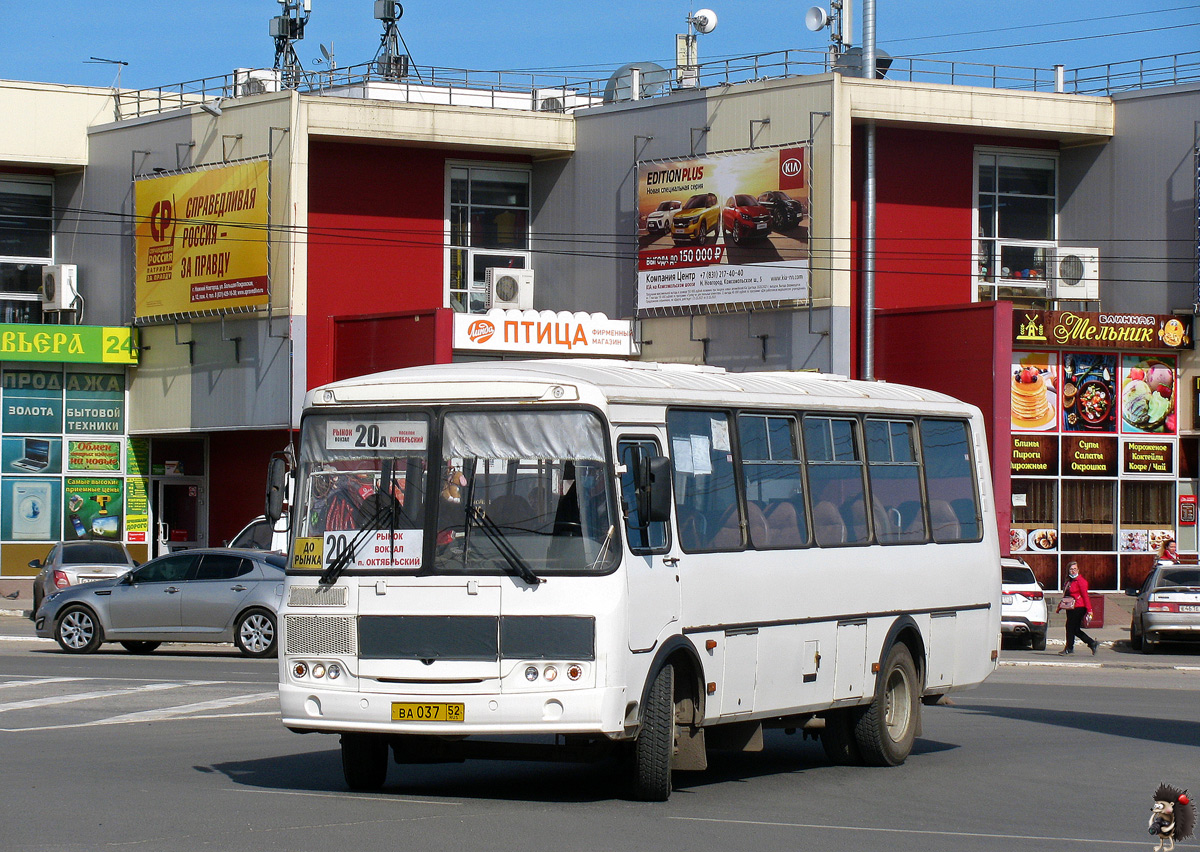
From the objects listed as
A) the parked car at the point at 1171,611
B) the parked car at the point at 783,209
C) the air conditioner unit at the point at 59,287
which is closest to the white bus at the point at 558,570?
the parked car at the point at 1171,611

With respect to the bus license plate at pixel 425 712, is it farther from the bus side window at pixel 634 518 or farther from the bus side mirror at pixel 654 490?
the bus side mirror at pixel 654 490

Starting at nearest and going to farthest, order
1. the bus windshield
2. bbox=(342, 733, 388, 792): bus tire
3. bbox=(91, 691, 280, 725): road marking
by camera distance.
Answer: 1. the bus windshield
2. bbox=(342, 733, 388, 792): bus tire
3. bbox=(91, 691, 280, 725): road marking

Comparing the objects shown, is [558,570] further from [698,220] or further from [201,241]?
[201,241]

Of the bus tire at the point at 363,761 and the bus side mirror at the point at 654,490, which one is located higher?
the bus side mirror at the point at 654,490

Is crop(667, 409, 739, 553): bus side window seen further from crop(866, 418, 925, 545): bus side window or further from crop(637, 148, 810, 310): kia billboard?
crop(637, 148, 810, 310): kia billboard

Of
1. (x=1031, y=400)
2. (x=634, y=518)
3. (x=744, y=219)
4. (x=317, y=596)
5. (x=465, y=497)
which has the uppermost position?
(x=744, y=219)

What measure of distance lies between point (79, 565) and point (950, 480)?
19.3 meters

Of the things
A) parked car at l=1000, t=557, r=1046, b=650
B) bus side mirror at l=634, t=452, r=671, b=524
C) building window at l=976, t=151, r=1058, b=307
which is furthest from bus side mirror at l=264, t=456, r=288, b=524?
building window at l=976, t=151, r=1058, b=307

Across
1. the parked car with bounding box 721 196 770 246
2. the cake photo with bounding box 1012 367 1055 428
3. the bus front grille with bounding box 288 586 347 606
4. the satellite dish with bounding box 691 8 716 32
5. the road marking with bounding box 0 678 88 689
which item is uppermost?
the satellite dish with bounding box 691 8 716 32

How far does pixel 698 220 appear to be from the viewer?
35031mm

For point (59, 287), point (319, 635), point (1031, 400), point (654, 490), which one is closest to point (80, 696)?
point (319, 635)

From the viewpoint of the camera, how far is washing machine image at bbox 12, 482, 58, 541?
38375 mm

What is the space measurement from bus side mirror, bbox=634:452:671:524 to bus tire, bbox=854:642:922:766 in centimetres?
334

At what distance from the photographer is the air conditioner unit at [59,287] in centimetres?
3894
